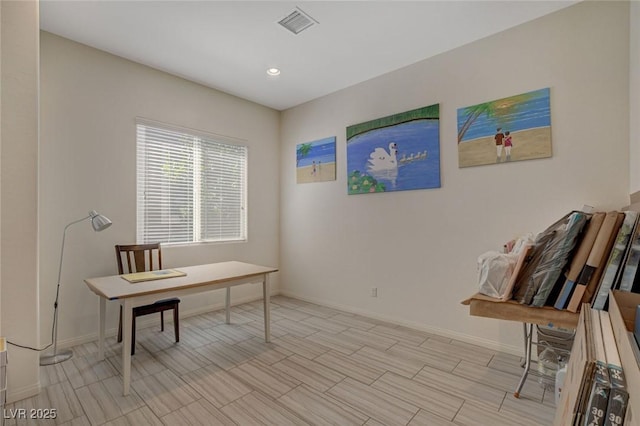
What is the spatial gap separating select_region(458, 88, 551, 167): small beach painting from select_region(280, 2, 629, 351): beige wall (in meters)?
0.07

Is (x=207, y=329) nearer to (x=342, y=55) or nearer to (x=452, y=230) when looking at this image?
(x=452, y=230)

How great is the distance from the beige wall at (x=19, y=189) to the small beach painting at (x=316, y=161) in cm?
289

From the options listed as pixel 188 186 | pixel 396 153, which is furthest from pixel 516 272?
pixel 188 186

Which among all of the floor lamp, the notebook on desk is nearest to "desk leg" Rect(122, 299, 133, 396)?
the notebook on desk

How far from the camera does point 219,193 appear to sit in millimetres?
4020

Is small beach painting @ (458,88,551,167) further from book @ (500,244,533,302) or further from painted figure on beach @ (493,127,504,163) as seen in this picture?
book @ (500,244,533,302)

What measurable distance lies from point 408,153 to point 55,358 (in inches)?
152

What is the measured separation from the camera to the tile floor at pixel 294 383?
1816mm

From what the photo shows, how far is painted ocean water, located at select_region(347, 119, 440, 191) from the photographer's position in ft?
10.1

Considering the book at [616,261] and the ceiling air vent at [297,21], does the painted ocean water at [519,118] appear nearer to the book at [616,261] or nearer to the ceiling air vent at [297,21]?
the book at [616,261]

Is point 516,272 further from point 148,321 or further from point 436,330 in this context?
point 148,321

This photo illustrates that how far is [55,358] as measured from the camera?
8.23 ft

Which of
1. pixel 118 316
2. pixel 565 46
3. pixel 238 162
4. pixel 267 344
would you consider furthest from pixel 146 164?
pixel 565 46

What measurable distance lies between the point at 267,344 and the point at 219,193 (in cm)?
213
